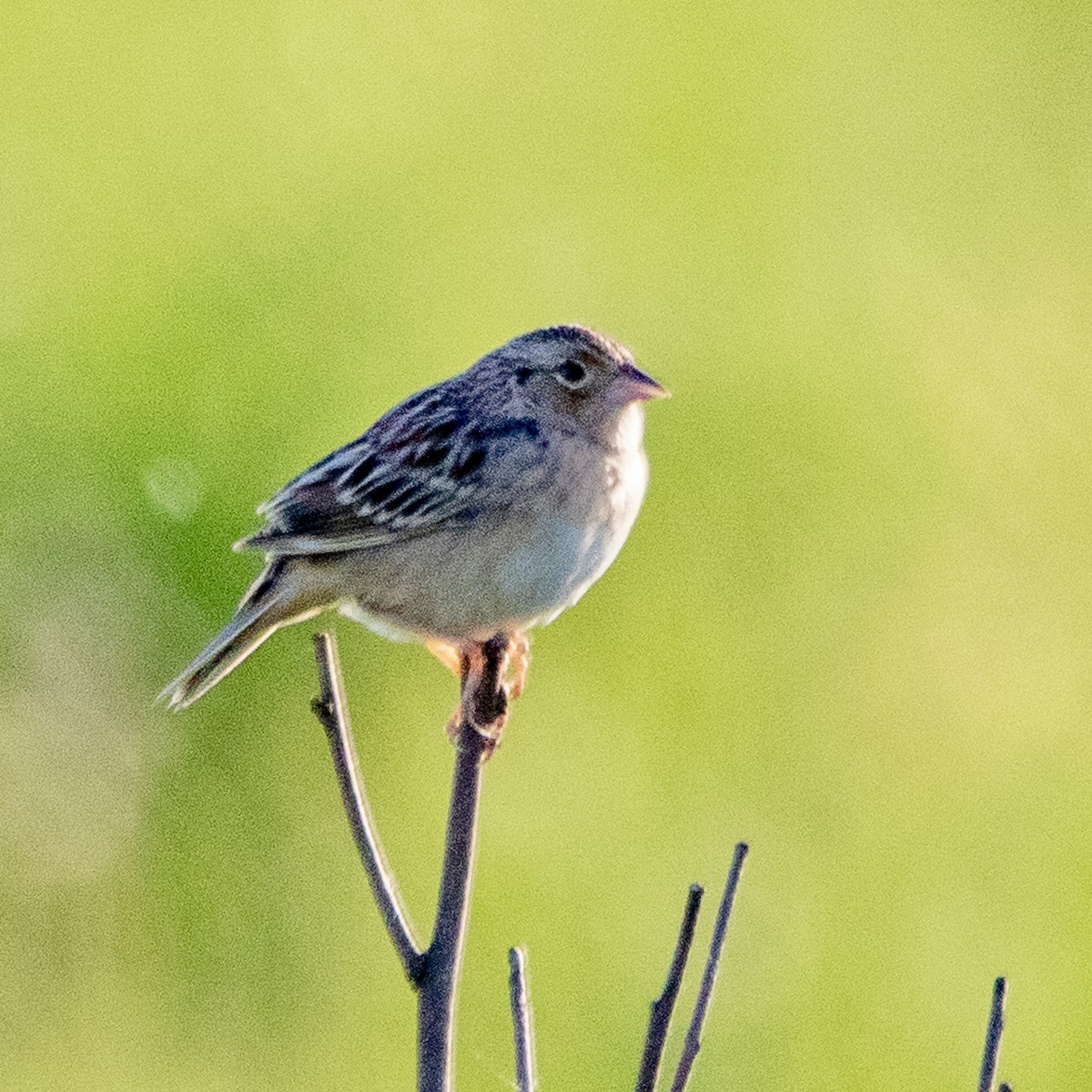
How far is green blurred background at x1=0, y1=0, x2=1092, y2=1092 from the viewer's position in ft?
20.1

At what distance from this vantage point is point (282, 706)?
6.19 metres

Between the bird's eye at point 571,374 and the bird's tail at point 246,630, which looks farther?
the bird's eye at point 571,374

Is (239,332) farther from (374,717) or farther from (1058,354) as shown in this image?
(1058,354)

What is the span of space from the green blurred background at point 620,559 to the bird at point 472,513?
1.78 metres

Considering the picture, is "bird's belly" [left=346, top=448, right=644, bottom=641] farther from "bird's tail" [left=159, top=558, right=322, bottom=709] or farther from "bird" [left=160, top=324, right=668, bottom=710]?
"bird's tail" [left=159, top=558, right=322, bottom=709]

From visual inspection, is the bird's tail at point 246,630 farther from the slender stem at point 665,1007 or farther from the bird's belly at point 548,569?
the slender stem at point 665,1007

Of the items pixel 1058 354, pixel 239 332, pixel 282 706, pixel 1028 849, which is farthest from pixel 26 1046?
pixel 1058 354

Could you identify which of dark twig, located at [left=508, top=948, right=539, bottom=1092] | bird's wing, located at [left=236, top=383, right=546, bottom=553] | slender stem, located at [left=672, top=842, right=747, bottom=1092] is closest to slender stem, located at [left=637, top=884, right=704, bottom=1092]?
slender stem, located at [left=672, top=842, right=747, bottom=1092]

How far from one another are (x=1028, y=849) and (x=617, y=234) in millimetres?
2977

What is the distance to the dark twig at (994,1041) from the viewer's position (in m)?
2.34

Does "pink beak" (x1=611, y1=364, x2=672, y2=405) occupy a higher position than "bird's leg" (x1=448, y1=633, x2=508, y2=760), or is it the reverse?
"pink beak" (x1=611, y1=364, x2=672, y2=405)

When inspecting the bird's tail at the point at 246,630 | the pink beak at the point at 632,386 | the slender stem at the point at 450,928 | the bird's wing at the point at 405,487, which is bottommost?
the slender stem at the point at 450,928

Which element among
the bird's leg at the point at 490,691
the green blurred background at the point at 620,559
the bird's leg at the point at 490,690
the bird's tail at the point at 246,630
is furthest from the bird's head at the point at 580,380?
the green blurred background at the point at 620,559

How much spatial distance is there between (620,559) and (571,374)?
7.76 ft
